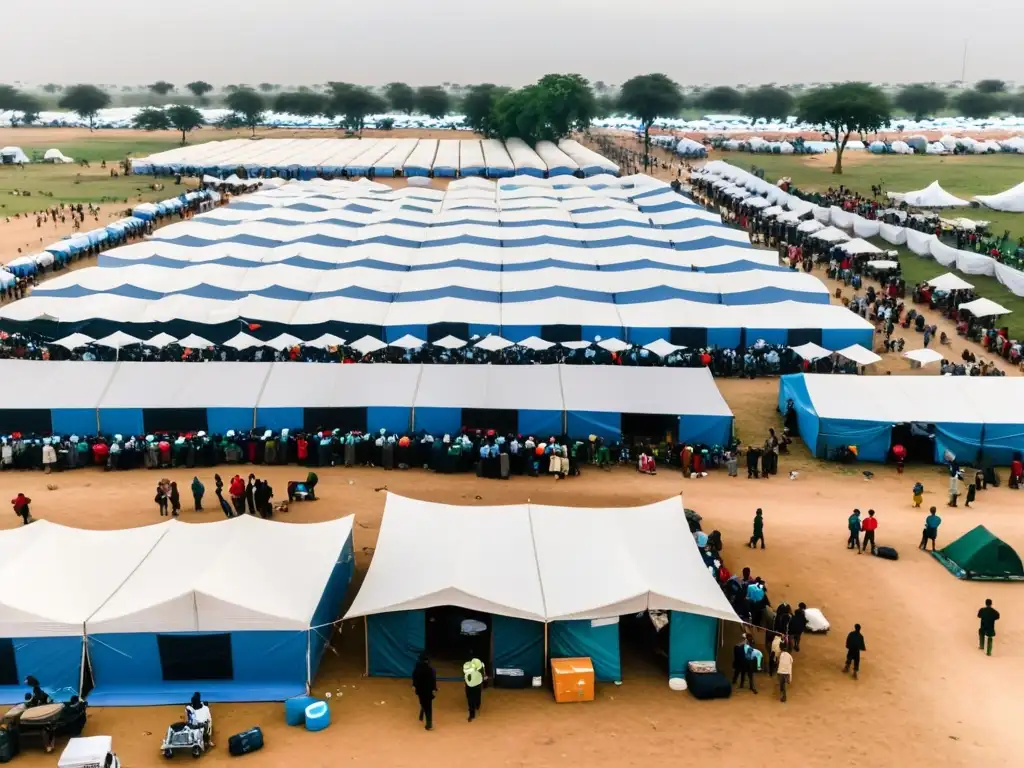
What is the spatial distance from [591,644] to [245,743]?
4.40 metres

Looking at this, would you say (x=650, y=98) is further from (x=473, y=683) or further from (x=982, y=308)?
(x=473, y=683)

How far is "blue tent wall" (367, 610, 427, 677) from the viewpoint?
39.3 feet

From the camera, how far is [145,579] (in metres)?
12.2

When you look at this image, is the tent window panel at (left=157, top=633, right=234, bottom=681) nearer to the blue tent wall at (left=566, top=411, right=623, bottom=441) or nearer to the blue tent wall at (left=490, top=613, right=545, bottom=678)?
the blue tent wall at (left=490, top=613, right=545, bottom=678)

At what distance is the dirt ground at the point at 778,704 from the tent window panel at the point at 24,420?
3.70 m

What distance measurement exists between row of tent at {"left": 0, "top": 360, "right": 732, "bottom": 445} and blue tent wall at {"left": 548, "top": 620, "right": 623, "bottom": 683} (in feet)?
Result: 27.9

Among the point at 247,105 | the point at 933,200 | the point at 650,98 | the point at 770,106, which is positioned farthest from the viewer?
the point at 770,106

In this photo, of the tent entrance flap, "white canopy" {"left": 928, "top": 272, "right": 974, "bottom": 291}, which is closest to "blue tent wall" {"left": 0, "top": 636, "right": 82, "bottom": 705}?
the tent entrance flap

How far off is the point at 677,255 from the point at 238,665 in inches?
1038

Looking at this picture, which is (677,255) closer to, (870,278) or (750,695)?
(870,278)

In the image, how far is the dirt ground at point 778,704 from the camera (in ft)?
34.4

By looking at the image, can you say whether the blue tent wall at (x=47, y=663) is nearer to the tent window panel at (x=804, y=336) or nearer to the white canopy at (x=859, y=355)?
the white canopy at (x=859, y=355)

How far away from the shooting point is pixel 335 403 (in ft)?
67.1

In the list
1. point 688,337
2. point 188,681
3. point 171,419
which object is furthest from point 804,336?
point 188,681
